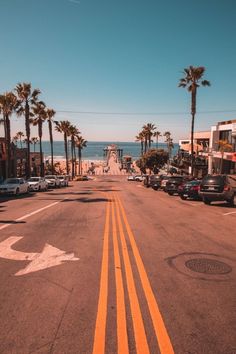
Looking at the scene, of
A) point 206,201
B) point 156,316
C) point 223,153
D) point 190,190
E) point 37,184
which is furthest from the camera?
point 223,153

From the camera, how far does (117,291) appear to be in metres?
5.51

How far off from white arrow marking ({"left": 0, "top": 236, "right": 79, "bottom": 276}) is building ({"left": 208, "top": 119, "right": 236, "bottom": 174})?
3819 cm

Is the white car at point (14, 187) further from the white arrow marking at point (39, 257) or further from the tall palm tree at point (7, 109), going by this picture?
the white arrow marking at point (39, 257)

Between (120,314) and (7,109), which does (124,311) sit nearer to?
(120,314)

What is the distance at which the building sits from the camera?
1715 inches

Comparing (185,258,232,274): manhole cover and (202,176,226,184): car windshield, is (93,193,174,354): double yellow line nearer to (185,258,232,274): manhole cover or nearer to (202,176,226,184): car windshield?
(185,258,232,274): manhole cover

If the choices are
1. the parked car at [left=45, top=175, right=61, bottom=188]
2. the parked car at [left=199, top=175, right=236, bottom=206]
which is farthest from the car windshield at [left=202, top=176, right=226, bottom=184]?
the parked car at [left=45, top=175, right=61, bottom=188]

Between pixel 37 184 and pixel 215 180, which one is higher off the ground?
pixel 215 180

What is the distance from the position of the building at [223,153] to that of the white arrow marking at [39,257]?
38188 millimetres

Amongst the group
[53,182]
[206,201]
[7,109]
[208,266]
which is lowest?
[53,182]

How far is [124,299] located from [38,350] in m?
1.80

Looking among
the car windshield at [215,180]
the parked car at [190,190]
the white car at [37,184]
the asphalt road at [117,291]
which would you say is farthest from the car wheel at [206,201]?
the white car at [37,184]

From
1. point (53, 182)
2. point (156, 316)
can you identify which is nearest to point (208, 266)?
point (156, 316)

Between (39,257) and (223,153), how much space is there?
1607 inches
